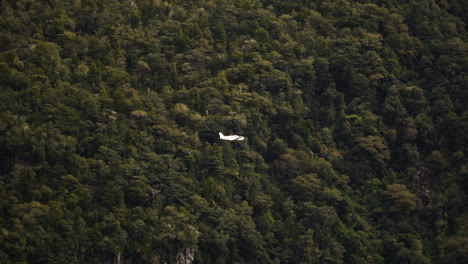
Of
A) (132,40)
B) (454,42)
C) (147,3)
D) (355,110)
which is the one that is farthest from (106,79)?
(454,42)

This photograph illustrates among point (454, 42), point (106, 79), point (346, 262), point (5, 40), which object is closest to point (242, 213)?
point (346, 262)

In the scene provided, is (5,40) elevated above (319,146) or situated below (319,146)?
above

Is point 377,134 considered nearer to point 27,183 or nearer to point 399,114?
point 399,114

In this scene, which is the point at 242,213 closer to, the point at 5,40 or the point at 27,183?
the point at 27,183

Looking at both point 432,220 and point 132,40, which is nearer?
point 432,220

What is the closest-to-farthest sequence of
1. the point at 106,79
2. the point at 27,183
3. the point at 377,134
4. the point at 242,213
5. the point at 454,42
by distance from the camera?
the point at 27,183
the point at 242,213
the point at 106,79
the point at 377,134
the point at 454,42

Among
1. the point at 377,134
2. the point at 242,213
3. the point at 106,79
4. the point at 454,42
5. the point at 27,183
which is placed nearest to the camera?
the point at 27,183
